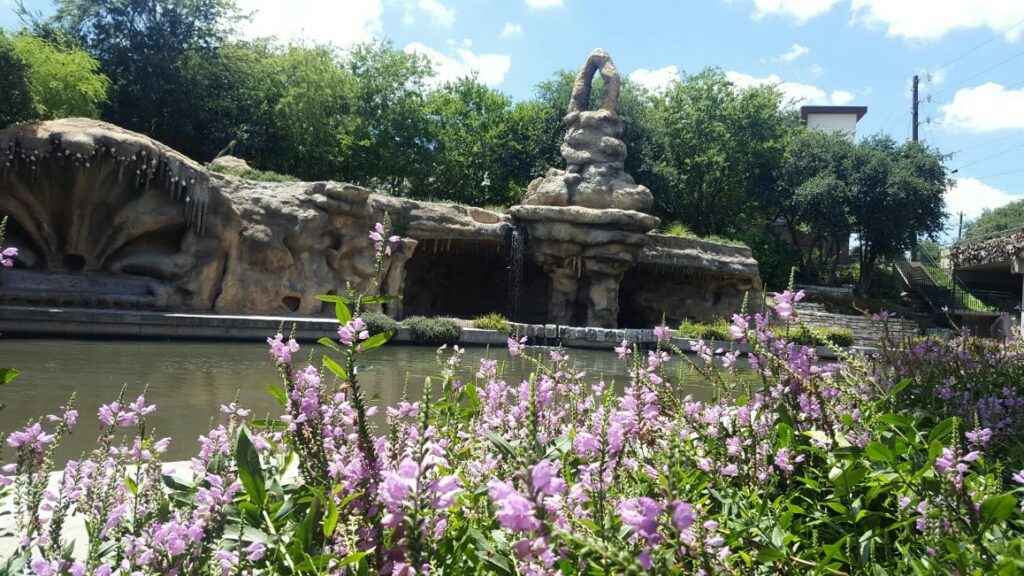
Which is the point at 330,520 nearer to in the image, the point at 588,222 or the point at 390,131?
the point at 588,222

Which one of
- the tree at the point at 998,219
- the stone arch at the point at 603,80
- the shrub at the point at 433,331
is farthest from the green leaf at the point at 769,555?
the tree at the point at 998,219

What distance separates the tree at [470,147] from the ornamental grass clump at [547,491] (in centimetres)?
3006

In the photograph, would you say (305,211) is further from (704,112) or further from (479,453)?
(704,112)

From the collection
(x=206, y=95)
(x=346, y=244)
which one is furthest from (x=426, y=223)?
(x=206, y=95)

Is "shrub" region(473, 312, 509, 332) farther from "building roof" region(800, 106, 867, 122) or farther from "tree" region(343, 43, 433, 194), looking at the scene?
"building roof" region(800, 106, 867, 122)

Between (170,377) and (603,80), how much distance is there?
17.5 meters

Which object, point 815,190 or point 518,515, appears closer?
point 518,515

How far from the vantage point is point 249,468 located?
58.5 inches

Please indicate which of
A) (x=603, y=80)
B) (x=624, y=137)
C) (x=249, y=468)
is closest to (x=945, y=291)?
(x=624, y=137)

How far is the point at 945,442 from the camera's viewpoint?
2.19 meters

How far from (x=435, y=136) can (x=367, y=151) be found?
10.3 feet

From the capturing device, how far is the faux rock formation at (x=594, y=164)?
66.5 ft

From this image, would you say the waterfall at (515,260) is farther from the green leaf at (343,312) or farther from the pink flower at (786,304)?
the green leaf at (343,312)

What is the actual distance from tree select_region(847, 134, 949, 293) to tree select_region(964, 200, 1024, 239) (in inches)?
1059
